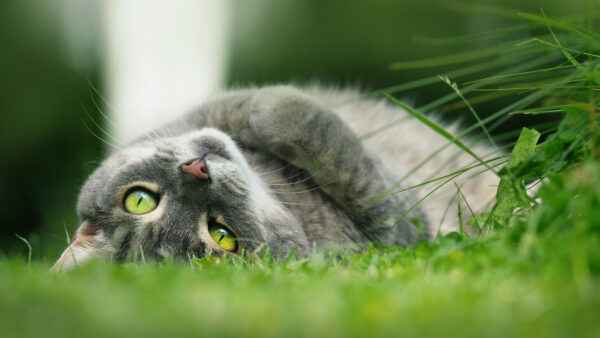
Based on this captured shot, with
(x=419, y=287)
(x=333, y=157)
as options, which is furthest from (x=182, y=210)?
(x=419, y=287)

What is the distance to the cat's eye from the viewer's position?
4.25 feet

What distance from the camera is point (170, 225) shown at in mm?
1264

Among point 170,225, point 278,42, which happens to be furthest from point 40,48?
point 170,225

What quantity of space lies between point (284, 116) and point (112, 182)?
488mm

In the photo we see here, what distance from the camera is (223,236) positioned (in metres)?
1.30

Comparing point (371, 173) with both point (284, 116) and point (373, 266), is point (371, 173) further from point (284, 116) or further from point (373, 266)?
point (373, 266)

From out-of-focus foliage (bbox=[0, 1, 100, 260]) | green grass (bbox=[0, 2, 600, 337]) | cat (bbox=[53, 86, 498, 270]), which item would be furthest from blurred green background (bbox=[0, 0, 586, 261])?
green grass (bbox=[0, 2, 600, 337])

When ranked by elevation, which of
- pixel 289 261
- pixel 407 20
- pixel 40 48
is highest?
pixel 407 20

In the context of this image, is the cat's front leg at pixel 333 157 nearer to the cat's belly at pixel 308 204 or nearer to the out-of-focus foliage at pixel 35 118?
the cat's belly at pixel 308 204

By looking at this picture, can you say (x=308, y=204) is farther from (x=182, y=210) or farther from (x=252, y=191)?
(x=182, y=210)

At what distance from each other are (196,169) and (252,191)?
0.17m

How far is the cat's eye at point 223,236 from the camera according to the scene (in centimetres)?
129

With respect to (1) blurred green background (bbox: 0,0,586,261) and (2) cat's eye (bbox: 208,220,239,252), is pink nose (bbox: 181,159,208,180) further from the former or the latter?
(1) blurred green background (bbox: 0,0,586,261)

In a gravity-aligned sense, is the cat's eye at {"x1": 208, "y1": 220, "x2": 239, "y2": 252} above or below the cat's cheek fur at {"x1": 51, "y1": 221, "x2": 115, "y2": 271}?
above
